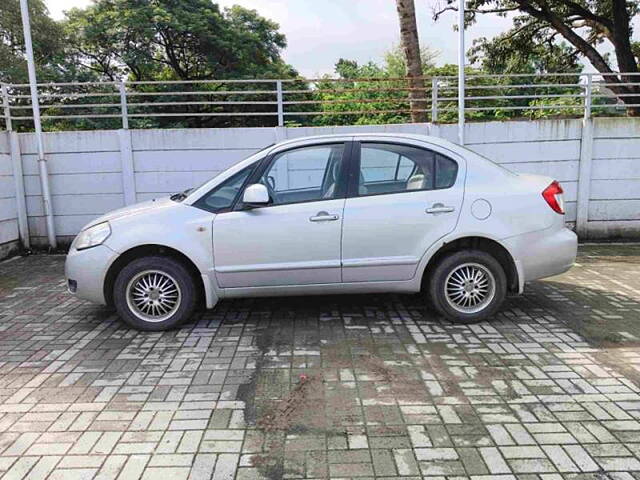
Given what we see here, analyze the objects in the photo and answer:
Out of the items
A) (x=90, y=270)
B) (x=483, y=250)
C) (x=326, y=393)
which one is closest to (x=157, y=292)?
(x=90, y=270)

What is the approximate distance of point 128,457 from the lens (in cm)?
283

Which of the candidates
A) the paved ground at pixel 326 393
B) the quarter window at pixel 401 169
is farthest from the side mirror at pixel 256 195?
the paved ground at pixel 326 393

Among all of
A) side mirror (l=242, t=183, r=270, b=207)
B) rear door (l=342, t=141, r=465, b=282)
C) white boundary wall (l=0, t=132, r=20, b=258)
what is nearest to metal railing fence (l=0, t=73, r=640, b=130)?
white boundary wall (l=0, t=132, r=20, b=258)

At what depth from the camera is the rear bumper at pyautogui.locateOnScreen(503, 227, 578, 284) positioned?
4.73 metres

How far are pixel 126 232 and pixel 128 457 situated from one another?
2306mm

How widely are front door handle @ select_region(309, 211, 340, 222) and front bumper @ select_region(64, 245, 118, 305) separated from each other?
1.76 meters

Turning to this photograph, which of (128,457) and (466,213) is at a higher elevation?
(466,213)

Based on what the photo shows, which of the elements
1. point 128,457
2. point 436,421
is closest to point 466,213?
point 436,421

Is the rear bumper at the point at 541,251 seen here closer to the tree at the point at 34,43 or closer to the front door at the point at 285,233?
the front door at the point at 285,233

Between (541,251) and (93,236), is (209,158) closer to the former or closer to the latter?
(93,236)

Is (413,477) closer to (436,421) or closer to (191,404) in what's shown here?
(436,421)

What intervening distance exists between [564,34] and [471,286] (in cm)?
1399

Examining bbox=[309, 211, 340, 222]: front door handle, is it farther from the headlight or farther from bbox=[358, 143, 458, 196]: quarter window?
the headlight

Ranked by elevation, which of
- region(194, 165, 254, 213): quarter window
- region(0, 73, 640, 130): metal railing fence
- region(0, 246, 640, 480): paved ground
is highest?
region(0, 73, 640, 130): metal railing fence
